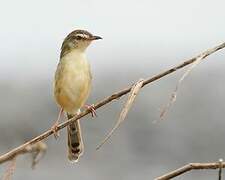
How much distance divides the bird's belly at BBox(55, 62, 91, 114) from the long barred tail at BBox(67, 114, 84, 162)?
132 mm

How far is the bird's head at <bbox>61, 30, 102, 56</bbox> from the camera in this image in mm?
4801

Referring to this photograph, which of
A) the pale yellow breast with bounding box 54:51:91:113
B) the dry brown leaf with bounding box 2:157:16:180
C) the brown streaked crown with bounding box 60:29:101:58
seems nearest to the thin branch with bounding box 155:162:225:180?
the dry brown leaf with bounding box 2:157:16:180

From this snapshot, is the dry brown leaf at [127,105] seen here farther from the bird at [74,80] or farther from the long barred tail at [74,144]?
the bird at [74,80]

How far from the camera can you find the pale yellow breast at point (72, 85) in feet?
15.0

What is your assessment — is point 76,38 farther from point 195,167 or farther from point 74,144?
point 195,167

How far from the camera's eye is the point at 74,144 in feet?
14.0

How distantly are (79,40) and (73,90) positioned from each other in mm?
427

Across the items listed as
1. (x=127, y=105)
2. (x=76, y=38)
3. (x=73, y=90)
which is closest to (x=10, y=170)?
(x=127, y=105)

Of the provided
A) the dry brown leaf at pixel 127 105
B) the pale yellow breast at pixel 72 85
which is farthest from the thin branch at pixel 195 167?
the pale yellow breast at pixel 72 85

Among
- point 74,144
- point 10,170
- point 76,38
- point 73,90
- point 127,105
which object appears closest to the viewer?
point 127,105

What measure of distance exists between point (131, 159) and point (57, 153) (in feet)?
2.16

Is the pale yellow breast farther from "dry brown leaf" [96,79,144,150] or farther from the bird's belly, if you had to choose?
"dry brown leaf" [96,79,144,150]

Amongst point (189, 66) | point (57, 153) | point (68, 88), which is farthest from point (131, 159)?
point (189, 66)

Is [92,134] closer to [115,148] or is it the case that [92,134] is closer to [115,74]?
[115,148]
